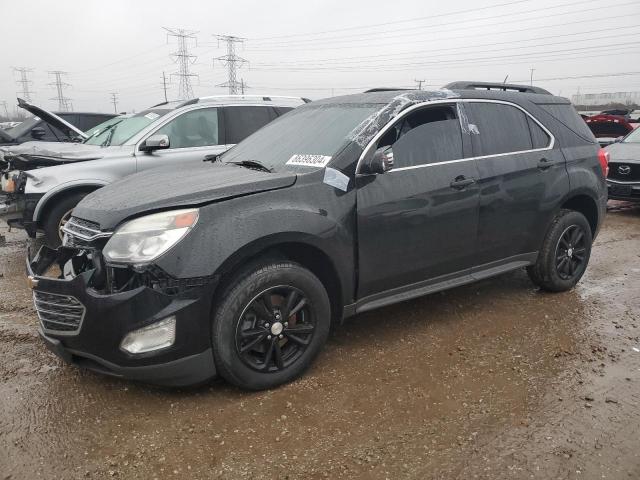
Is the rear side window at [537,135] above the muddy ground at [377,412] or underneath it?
above

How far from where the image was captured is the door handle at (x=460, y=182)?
3.61 meters

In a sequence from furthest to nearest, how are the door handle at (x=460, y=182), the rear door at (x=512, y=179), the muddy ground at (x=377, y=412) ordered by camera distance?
the rear door at (x=512, y=179)
the door handle at (x=460, y=182)
the muddy ground at (x=377, y=412)

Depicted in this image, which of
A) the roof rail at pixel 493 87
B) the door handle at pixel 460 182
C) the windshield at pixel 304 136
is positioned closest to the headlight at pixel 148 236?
the windshield at pixel 304 136

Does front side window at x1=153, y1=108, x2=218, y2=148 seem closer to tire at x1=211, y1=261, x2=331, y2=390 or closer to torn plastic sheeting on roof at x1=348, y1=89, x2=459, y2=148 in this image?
torn plastic sheeting on roof at x1=348, y1=89, x2=459, y2=148

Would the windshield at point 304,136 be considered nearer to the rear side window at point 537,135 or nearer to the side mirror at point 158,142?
the rear side window at point 537,135

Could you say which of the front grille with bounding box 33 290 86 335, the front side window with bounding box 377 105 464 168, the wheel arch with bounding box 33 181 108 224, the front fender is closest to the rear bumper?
the front side window with bounding box 377 105 464 168

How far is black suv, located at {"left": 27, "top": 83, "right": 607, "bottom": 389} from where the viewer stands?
2.64m

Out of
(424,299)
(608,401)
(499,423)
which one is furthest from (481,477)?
(424,299)

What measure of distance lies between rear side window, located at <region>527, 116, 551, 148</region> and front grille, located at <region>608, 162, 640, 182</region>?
209 inches

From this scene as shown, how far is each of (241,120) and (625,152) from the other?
684cm

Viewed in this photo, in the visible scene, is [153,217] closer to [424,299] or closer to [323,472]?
[323,472]

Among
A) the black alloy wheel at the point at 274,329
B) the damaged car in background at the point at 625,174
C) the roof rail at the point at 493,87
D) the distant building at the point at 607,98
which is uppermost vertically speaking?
the distant building at the point at 607,98

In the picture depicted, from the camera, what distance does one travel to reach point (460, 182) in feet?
12.0

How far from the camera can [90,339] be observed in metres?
2.65
